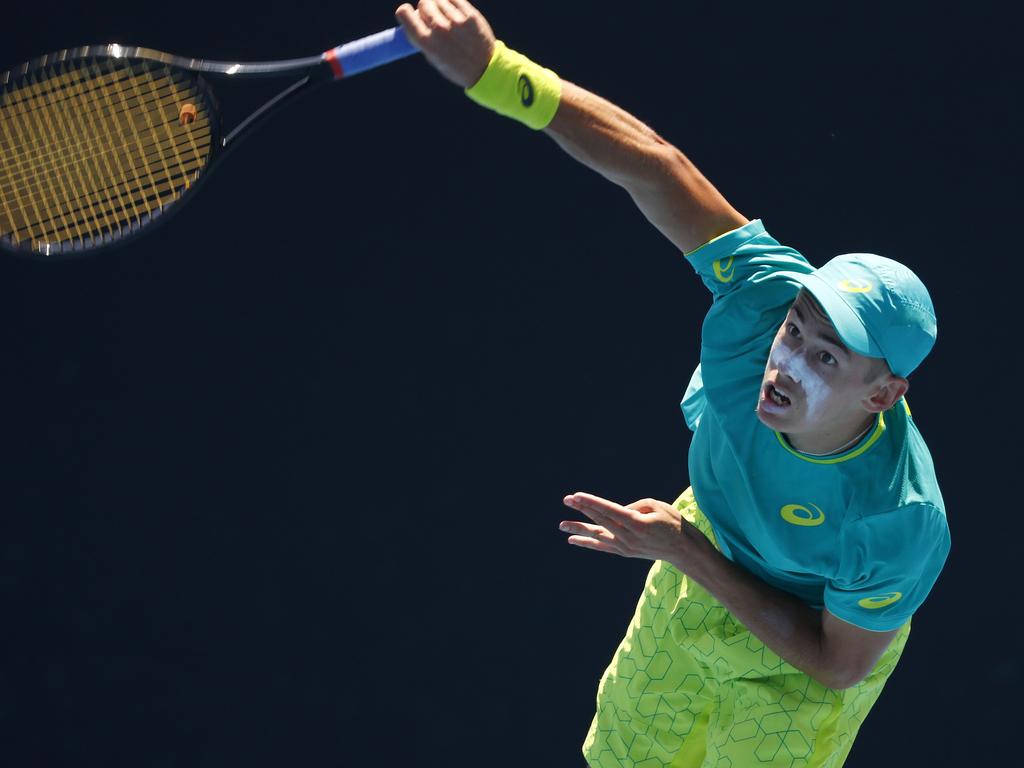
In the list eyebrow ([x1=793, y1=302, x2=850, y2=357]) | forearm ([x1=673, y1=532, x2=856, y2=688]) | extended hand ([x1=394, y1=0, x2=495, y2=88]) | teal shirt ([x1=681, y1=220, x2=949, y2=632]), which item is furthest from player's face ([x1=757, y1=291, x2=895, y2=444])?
extended hand ([x1=394, y1=0, x2=495, y2=88])

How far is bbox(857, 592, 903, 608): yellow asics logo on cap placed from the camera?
12.0 feet

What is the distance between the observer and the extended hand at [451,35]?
339cm

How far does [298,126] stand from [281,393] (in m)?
0.69

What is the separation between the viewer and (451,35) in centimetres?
341

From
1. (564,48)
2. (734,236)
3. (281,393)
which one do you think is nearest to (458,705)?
(281,393)

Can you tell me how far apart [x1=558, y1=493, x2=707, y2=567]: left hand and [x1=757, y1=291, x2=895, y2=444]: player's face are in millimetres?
268

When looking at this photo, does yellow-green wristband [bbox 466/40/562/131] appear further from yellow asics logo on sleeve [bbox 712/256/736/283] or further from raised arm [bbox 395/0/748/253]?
yellow asics logo on sleeve [bbox 712/256/736/283]

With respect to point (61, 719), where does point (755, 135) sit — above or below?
above

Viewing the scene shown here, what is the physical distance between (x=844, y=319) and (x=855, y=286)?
0.25ft

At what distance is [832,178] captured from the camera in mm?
5184

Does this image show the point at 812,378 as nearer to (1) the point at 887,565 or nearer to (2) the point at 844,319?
(2) the point at 844,319

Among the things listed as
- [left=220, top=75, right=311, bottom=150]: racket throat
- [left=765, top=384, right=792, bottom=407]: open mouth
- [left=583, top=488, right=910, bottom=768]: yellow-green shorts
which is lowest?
[left=583, top=488, right=910, bottom=768]: yellow-green shorts

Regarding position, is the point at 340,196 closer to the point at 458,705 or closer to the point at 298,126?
the point at 298,126

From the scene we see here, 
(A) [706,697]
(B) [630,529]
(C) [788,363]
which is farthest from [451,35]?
(A) [706,697]
